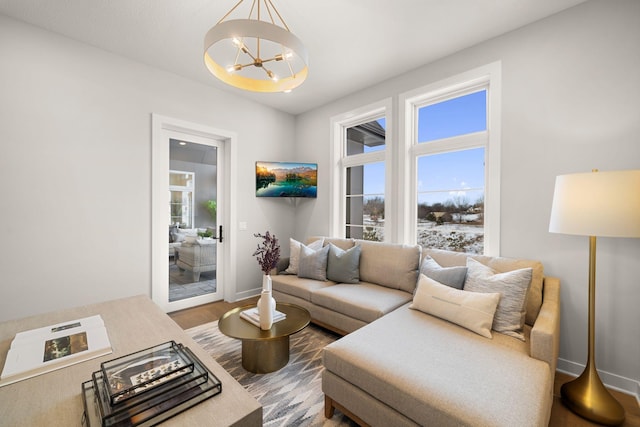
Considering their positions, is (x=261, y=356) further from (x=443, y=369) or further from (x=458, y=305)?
(x=458, y=305)

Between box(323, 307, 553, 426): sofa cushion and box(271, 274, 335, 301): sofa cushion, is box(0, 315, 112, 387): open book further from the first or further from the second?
box(271, 274, 335, 301): sofa cushion

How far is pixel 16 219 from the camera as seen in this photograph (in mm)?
2246

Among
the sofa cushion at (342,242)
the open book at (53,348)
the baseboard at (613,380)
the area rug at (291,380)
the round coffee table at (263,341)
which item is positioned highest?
the sofa cushion at (342,242)

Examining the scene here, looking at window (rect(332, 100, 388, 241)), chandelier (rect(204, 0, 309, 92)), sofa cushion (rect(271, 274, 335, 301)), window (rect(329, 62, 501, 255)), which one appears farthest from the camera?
window (rect(332, 100, 388, 241))

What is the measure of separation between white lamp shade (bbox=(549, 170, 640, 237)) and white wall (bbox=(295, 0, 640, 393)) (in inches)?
23.4

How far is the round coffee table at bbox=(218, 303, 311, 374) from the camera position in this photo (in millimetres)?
1904

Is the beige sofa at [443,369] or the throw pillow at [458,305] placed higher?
the throw pillow at [458,305]

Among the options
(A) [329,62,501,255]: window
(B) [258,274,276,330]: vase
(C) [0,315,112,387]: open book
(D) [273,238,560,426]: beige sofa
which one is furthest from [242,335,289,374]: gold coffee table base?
(A) [329,62,501,255]: window

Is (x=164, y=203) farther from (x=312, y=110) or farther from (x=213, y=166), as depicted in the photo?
(x=312, y=110)

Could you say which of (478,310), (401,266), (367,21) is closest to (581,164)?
(478,310)

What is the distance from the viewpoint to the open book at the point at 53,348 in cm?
99

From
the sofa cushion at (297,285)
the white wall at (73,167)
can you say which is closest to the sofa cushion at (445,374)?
the sofa cushion at (297,285)

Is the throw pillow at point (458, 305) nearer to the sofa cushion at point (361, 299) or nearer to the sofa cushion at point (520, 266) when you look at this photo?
the sofa cushion at point (361, 299)

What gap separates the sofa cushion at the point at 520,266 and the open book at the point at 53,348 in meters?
2.46
